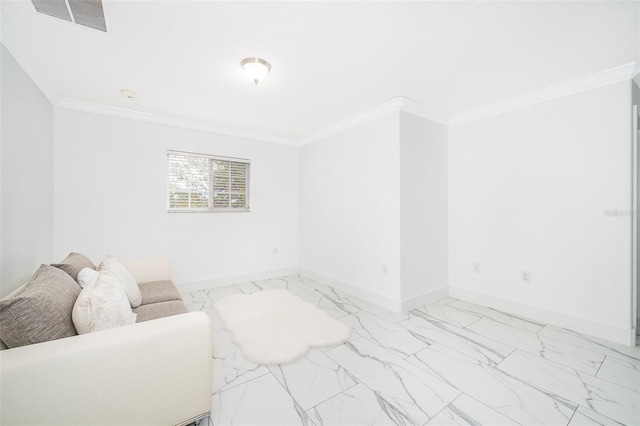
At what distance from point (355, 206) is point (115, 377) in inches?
118

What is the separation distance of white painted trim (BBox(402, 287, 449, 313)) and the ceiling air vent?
11.9 ft

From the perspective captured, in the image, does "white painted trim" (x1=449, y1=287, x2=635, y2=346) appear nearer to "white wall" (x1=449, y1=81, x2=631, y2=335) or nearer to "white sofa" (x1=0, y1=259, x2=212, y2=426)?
"white wall" (x1=449, y1=81, x2=631, y2=335)

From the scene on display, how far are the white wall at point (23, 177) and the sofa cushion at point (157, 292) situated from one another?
33.2 inches

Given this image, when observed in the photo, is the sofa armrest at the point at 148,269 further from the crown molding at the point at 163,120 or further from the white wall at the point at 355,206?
the white wall at the point at 355,206

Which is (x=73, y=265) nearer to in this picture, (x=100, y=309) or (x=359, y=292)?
(x=100, y=309)

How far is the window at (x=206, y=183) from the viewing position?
380 centimetres

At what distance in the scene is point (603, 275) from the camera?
2.47 metres

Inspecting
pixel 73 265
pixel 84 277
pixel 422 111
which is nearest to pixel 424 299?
pixel 422 111

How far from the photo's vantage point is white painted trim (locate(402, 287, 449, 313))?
10.3ft

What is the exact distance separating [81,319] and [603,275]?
405 centimetres

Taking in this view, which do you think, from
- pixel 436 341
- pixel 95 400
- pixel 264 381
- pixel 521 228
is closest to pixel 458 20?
pixel 521 228

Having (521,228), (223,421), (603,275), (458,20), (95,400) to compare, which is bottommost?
(223,421)

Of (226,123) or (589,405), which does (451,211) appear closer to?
(589,405)

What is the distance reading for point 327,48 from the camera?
2.06m
